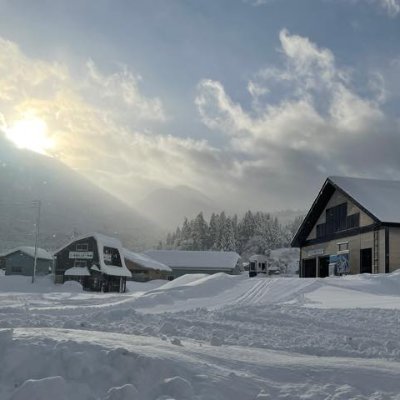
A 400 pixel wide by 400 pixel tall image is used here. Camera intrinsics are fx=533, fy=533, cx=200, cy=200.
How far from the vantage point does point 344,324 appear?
14.0 m

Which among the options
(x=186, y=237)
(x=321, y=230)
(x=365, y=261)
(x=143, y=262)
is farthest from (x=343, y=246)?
(x=186, y=237)

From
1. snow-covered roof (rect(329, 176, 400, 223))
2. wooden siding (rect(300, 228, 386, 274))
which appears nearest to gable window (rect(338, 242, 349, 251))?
wooden siding (rect(300, 228, 386, 274))

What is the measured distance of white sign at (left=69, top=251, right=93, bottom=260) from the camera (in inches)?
2410

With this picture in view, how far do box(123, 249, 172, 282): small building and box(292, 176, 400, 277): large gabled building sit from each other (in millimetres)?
38091

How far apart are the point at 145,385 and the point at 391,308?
1271 centimetres

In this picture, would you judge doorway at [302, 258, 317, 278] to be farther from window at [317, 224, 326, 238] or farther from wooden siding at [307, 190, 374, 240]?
window at [317, 224, 326, 238]

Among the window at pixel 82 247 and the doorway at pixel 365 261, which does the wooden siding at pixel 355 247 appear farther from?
the window at pixel 82 247

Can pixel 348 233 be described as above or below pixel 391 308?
above

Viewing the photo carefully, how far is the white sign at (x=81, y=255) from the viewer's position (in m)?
61.2

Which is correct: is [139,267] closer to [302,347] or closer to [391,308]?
[391,308]

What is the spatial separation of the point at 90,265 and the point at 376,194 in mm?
36201

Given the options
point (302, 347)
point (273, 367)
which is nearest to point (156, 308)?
point (302, 347)

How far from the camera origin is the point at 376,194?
35281 millimetres

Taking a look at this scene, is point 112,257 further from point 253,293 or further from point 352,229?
point 253,293
